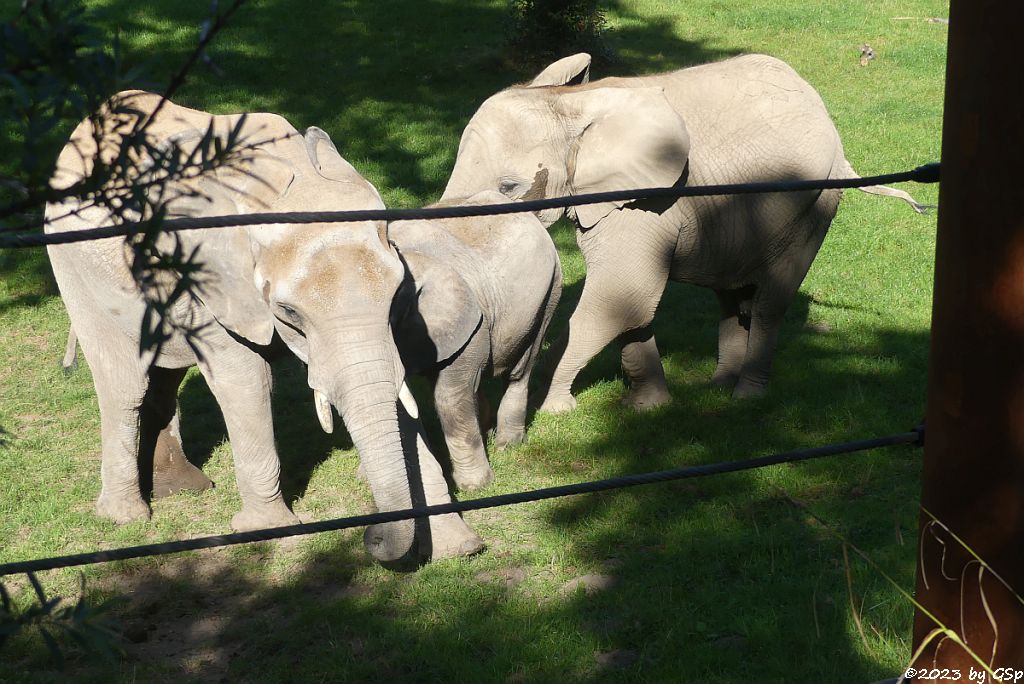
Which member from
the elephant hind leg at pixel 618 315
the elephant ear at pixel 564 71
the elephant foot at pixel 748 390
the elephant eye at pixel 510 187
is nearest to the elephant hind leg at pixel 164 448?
the elephant eye at pixel 510 187

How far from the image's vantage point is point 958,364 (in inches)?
76.6

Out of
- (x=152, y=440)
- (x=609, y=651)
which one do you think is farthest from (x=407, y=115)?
(x=609, y=651)

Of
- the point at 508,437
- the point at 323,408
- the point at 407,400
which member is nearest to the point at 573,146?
the point at 508,437

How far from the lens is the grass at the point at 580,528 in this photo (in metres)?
4.37

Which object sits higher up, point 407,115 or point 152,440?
point 152,440

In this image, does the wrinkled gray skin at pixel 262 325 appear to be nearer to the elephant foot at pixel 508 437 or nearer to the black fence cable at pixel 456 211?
the elephant foot at pixel 508 437

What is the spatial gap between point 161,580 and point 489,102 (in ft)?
10.3

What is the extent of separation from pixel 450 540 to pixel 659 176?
2.49 metres

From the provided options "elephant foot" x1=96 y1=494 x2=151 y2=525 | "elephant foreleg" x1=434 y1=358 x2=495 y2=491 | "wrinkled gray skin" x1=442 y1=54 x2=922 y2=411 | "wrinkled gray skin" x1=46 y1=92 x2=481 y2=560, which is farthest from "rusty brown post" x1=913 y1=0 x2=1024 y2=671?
"elephant foot" x1=96 y1=494 x2=151 y2=525

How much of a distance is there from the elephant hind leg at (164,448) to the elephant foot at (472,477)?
1.38 m

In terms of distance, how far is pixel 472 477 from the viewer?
5.82 m

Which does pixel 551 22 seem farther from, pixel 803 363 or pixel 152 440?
pixel 152 440

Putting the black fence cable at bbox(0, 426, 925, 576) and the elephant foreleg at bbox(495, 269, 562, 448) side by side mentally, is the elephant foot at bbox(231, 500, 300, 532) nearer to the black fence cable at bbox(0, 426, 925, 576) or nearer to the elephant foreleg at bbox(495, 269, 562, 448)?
the elephant foreleg at bbox(495, 269, 562, 448)

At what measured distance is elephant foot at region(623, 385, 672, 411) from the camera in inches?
270
